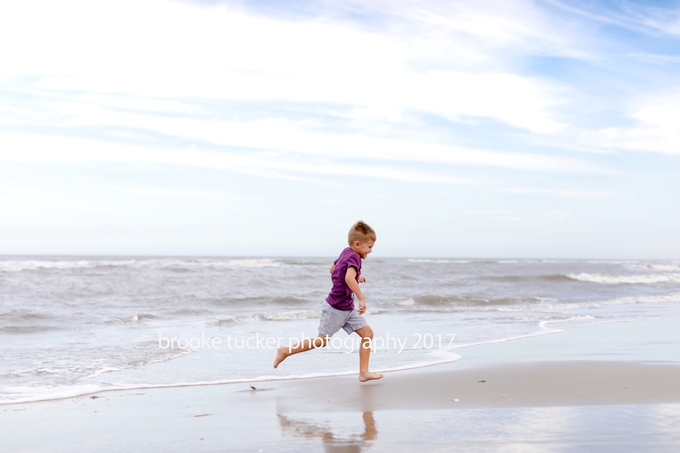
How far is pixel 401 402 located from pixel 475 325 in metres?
6.42

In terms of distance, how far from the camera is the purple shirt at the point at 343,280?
5.46 m

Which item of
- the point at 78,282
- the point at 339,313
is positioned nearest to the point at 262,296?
the point at 78,282

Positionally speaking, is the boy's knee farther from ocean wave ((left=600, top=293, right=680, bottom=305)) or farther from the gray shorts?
ocean wave ((left=600, top=293, right=680, bottom=305))

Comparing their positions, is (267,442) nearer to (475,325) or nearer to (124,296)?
(475,325)

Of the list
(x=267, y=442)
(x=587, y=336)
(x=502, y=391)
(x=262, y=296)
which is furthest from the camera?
(x=262, y=296)

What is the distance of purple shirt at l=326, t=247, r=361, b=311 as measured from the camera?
5465 millimetres

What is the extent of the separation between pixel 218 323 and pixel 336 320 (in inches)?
246

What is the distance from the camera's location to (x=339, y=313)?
5.65 meters

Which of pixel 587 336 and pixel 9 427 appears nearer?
pixel 9 427

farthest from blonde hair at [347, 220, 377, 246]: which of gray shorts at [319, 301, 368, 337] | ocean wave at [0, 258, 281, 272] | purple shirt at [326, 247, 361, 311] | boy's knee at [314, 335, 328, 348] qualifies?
ocean wave at [0, 258, 281, 272]

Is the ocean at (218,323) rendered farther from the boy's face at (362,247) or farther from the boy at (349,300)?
the boy's face at (362,247)

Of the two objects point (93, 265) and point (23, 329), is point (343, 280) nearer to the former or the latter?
point (23, 329)

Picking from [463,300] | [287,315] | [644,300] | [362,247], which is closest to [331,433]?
[362,247]

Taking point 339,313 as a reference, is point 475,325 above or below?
below
